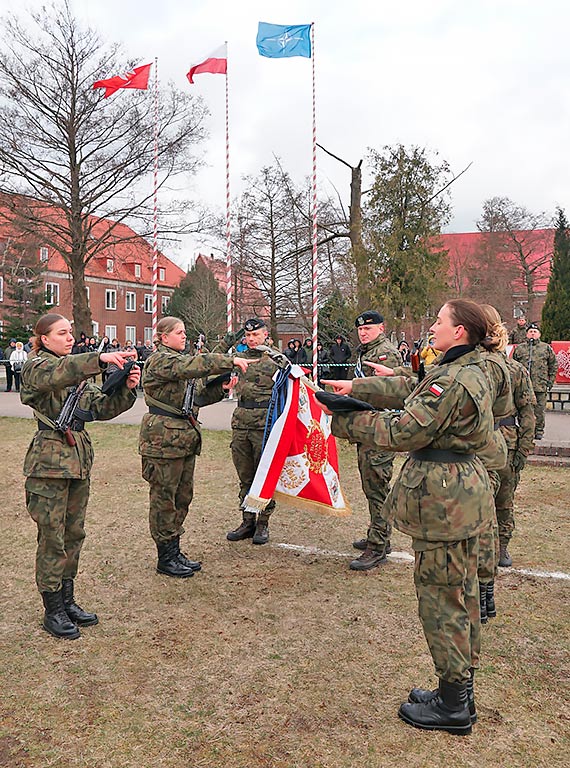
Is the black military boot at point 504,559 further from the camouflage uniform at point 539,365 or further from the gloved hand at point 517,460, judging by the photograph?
the camouflage uniform at point 539,365

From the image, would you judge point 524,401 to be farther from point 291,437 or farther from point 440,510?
point 440,510

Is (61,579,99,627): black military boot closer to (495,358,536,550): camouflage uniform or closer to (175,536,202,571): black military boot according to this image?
(175,536,202,571): black military boot

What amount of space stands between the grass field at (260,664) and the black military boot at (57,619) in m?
0.07

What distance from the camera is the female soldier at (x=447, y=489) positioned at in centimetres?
302

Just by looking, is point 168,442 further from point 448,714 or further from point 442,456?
point 448,714

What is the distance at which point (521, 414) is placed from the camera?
556 centimetres

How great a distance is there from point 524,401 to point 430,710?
3003 millimetres

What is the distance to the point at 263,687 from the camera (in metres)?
3.72

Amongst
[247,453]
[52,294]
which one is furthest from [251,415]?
[52,294]

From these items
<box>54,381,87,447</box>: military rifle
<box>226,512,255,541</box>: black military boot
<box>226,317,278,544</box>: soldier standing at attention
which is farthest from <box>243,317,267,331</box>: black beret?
<box>54,381,87,447</box>: military rifle

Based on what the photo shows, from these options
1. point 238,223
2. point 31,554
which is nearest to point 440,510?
point 31,554

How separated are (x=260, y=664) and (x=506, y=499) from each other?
104 inches

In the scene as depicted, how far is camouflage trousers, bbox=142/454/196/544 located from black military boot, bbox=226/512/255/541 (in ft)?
3.36

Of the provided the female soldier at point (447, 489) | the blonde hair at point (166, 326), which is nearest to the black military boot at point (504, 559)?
the female soldier at point (447, 489)
